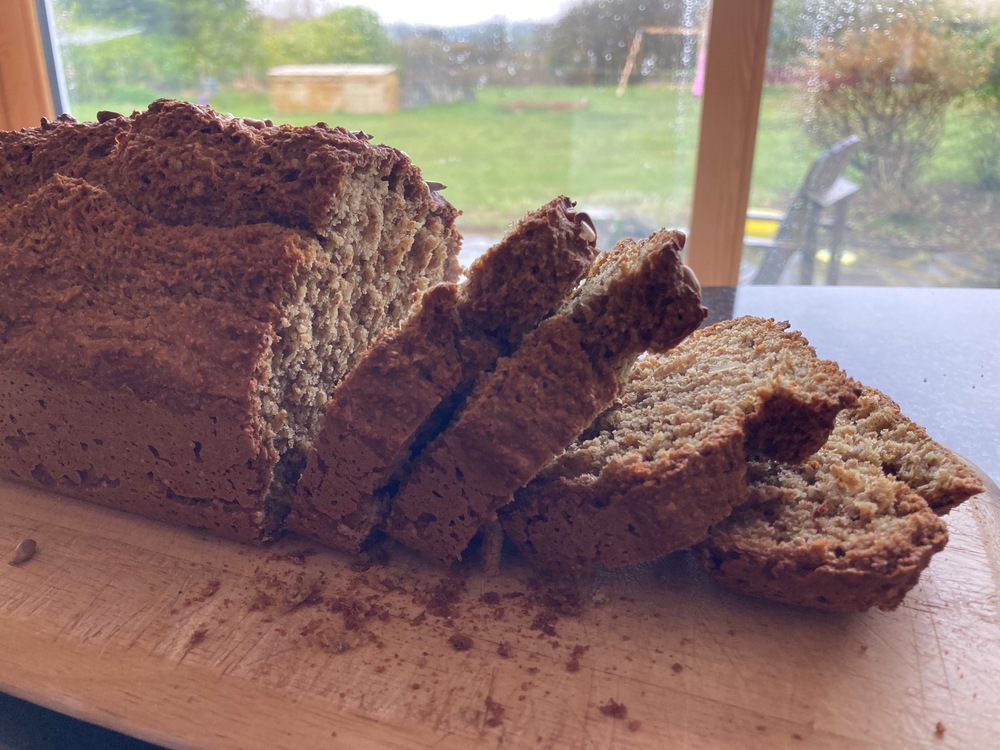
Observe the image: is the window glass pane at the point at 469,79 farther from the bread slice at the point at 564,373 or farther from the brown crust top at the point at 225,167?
the bread slice at the point at 564,373

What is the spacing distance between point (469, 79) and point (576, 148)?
0.81m

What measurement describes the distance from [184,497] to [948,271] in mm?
4997

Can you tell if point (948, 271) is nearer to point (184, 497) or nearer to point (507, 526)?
point (507, 526)

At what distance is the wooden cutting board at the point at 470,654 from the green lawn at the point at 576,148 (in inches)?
128

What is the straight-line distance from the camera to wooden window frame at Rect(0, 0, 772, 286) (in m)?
4.10

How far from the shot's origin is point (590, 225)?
1.76 meters

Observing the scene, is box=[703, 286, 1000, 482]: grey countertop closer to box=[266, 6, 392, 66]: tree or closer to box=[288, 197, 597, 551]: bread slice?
box=[288, 197, 597, 551]: bread slice

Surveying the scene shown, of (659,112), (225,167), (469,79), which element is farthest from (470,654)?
(469,79)

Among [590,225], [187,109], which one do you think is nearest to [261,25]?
[187,109]

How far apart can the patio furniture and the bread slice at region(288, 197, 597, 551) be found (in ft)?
11.6

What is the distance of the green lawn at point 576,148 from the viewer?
15.6ft

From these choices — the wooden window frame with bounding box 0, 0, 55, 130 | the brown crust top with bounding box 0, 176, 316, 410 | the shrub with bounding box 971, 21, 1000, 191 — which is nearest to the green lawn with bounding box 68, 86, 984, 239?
the shrub with bounding box 971, 21, 1000, 191

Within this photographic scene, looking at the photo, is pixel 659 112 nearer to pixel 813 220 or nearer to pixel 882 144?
pixel 813 220

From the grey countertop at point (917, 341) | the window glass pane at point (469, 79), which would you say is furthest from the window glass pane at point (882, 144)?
the grey countertop at point (917, 341)
